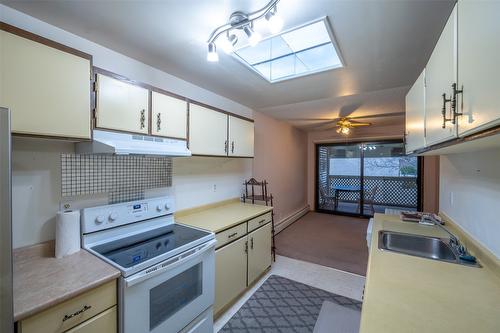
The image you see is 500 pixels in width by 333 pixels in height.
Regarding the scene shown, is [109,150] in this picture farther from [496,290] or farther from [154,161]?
[496,290]

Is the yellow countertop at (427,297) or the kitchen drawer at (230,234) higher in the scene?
the yellow countertop at (427,297)

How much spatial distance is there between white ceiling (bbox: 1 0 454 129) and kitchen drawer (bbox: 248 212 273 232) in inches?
61.4

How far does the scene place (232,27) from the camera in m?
1.34

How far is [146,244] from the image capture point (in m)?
1.62

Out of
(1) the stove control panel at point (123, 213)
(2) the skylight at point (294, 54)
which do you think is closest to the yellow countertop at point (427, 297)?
(2) the skylight at point (294, 54)

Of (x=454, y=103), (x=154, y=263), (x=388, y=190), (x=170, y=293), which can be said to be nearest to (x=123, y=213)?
(x=154, y=263)

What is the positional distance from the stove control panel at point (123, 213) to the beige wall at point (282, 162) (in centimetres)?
189

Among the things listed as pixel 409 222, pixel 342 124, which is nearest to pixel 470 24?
pixel 409 222

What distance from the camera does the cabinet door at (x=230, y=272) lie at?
1971 millimetres

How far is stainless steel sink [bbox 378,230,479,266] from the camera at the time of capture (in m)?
1.64

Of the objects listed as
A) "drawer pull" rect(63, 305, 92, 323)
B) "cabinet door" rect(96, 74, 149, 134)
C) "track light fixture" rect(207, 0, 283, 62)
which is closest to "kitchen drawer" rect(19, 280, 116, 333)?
"drawer pull" rect(63, 305, 92, 323)

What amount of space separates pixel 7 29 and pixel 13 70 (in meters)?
0.20

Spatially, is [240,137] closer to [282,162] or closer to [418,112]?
[418,112]

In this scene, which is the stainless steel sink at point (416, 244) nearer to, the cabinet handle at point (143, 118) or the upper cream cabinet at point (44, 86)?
the cabinet handle at point (143, 118)
